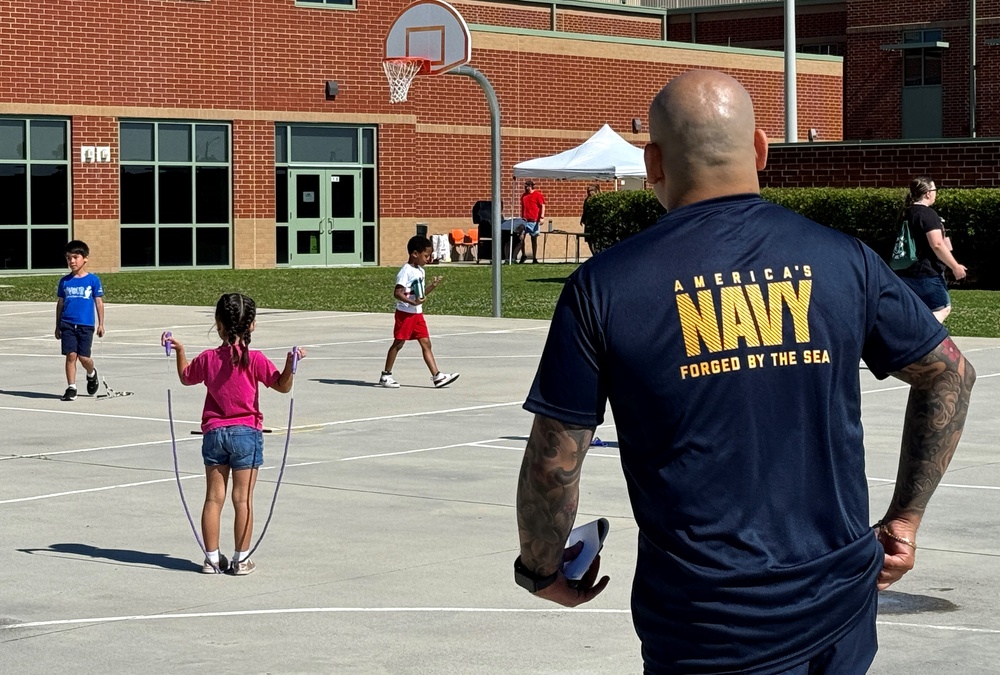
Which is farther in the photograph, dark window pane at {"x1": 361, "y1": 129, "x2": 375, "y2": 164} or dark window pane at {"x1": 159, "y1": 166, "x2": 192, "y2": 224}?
dark window pane at {"x1": 361, "y1": 129, "x2": 375, "y2": 164}

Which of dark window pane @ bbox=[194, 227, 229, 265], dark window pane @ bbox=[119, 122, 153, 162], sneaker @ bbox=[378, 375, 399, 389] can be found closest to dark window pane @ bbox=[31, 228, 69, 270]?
dark window pane @ bbox=[119, 122, 153, 162]

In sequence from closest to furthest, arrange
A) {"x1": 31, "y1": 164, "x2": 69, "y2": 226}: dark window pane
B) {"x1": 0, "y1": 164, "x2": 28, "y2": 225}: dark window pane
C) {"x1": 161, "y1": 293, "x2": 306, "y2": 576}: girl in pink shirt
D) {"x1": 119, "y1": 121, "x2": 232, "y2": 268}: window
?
{"x1": 161, "y1": 293, "x2": 306, "y2": 576}: girl in pink shirt → {"x1": 0, "y1": 164, "x2": 28, "y2": 225}: dark window pane → {"x1": 31, "y1": 164, "x2": 69, "y2": 226}: dark window pane → {"x1": 119, "y1": 121, "x2": 232, "y2": 268}: window

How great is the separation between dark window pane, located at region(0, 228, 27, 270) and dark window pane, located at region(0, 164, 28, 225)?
0.24 meters

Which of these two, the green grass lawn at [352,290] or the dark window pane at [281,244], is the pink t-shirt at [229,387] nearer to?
the green grass lawn at [352,290]

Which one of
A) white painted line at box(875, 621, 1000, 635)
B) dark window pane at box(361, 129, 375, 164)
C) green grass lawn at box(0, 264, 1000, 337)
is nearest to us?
white painted line at box(875, 621, 1000, 635)

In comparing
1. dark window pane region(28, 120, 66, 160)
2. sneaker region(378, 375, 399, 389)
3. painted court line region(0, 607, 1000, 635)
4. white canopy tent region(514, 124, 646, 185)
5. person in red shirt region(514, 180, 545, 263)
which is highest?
dark window pane region(28, 120, 66, 160)

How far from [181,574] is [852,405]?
17.9ft

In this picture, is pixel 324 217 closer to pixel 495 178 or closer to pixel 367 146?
pixel 367 146

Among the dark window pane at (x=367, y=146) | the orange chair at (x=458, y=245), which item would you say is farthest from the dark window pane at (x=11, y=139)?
the orange chair at (x=458, y=245)

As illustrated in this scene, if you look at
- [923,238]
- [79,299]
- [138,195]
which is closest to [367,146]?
A: [138,195]

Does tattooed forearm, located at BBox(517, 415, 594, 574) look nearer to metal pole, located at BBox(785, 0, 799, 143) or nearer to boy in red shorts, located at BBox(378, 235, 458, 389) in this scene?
boy in red shorts, located at BBox(378, 235, 458, 389)

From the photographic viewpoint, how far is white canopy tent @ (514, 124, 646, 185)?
123 feet

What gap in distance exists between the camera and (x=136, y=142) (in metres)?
38.4

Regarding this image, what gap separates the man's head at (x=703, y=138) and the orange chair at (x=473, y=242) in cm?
4063
